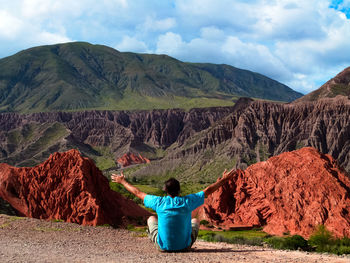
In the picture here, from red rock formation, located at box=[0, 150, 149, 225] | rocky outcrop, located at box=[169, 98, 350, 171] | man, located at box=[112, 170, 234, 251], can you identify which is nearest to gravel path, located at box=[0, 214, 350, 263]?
man, located at box=[112, 170, 234, 251]

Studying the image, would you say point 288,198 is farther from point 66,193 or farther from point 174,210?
point 174,210

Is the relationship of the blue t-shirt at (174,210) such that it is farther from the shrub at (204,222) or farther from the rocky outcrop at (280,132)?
the rocky outcrop at (280,132)

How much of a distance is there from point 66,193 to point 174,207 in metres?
27.7

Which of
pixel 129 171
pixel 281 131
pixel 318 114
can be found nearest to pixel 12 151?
pixel 129 171

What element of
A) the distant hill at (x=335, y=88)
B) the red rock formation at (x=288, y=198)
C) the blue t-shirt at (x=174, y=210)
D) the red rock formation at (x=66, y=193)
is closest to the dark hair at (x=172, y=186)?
the blue t-shirt at (x=174, y=210)

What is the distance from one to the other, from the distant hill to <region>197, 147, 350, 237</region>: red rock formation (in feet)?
416

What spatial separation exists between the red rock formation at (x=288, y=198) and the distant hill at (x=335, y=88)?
126838mm

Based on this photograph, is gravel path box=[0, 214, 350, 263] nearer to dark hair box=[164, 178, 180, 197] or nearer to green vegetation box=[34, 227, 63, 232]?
green vegetation box=[34, 227, 63, 232]

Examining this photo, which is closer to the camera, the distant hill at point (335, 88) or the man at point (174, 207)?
the man at point (174, 207)

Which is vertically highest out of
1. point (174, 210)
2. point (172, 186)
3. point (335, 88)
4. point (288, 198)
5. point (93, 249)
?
point (335, 88)

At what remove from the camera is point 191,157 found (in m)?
158

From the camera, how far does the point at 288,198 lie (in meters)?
43.2

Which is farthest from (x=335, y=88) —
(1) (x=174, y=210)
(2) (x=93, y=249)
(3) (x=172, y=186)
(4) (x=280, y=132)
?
(3) (x=172, y=186)

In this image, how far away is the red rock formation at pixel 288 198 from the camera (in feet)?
132
